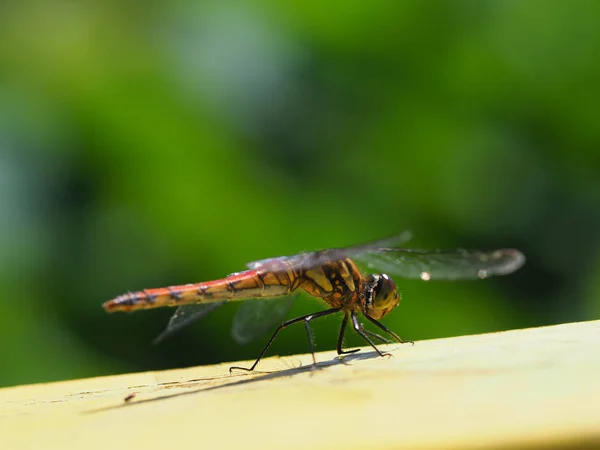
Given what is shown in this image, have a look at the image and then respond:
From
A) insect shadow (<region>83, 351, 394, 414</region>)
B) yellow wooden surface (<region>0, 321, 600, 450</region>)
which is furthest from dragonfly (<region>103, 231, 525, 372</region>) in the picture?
yellow wooden surface (<region>0, 321, 600, 450</region>)

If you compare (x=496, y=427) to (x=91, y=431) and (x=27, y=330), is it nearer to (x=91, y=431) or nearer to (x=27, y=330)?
(x=91, y=431)

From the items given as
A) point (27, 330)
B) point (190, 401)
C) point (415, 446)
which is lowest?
point (415, 446)

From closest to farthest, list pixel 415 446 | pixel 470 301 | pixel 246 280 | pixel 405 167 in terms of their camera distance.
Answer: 1. pixel 415 446
2. pixel 246 280
3. pixel 470 301
4. pixel 405 167

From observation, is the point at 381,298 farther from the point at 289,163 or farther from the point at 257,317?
the point at 289,163

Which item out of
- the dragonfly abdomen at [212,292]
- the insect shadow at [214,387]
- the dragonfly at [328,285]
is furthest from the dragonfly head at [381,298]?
the insect shadow at [214,387]

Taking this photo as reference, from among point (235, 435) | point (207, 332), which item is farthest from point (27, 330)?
point (235, 435)

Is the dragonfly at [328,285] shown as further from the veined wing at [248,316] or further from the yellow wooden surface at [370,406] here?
the yellow wooden surface at [370,406]
